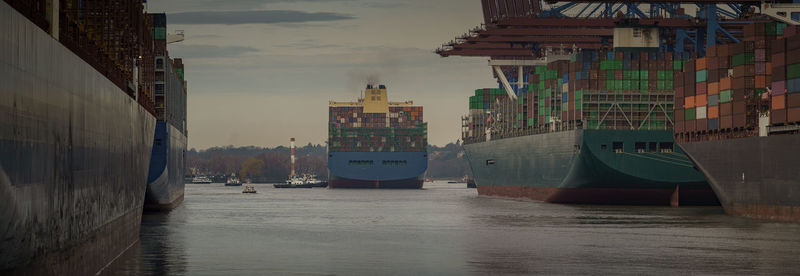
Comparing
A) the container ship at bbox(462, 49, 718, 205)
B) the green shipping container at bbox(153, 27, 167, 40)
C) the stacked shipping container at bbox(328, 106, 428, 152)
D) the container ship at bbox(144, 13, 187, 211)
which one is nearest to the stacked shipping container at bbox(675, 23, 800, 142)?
the container ship at bbox(462, 49, 718, 205)

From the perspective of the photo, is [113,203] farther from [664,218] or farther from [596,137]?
[596,137]

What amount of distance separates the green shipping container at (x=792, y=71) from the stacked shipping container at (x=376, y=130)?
124629 millimetres

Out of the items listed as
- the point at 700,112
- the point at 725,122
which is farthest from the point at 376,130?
the point at 725,122

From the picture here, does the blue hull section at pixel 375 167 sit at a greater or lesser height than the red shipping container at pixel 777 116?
lesser

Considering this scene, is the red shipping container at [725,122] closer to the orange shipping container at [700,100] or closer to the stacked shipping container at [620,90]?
the orange shipping container at [700,100]

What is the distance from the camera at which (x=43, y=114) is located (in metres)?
17.3

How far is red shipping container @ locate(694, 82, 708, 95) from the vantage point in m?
60.9

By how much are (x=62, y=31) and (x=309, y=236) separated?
27215mm

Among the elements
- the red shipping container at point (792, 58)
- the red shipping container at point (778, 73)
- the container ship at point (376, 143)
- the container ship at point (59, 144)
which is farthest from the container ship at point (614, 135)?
the container ship at point (376, 143)

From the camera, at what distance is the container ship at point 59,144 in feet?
49.6

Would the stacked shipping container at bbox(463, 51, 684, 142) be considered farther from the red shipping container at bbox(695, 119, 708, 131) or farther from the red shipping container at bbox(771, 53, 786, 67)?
the red shipping container at bbox(771, 53, 786, 67)

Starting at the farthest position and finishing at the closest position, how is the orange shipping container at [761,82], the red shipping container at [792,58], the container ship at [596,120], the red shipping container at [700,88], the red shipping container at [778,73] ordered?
the container ship at [596,120]
the red shipping container at [700,88]
the orange shipping container at [761,82]
the red shipping container at [778,73]
the red shipping container at [792,58]

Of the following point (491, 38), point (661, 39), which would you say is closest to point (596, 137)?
point (661, 39)

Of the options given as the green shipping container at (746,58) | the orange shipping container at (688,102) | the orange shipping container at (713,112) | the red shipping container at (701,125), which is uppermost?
the green shipping container at (746,58)
